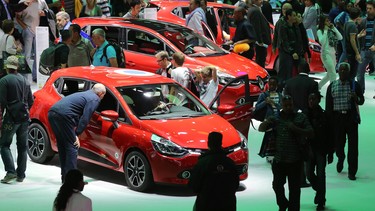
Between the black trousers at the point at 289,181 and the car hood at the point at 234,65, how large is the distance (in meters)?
7.21

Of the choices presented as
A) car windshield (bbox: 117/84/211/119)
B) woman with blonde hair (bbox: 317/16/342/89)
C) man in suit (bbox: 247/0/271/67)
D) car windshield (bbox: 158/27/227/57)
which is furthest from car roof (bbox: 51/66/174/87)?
man in suit (bbox: 247/0/271/67)

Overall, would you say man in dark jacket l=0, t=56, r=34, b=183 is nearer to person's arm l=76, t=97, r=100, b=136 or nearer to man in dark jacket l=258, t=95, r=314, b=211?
person's arm l=76, t=97, r=100, b=136

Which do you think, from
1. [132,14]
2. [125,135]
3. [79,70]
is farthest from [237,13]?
[125,135]

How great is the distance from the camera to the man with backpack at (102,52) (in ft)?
54.9

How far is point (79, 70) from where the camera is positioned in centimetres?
1516

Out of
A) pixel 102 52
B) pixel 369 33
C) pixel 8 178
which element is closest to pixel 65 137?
pixel 8 178

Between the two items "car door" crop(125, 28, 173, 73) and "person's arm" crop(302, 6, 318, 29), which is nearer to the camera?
"car door" crop(125, 28, 173, 73)

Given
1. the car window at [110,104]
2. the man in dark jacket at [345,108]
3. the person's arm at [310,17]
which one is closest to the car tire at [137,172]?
the car window at [110,104]

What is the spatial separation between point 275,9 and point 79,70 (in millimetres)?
14243

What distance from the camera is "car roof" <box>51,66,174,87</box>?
14.4 m

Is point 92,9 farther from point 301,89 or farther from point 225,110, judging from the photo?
point 301,89

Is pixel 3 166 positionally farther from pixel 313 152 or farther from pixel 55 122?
pixel 313 152

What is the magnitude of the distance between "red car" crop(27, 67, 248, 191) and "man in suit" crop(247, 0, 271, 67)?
7625 mm

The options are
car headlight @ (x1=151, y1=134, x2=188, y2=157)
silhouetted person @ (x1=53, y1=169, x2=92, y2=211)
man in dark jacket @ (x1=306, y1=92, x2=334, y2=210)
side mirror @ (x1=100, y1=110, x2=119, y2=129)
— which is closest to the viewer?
silhouetted person @ (x1=53, y1=169, x2=92, y2=211)
